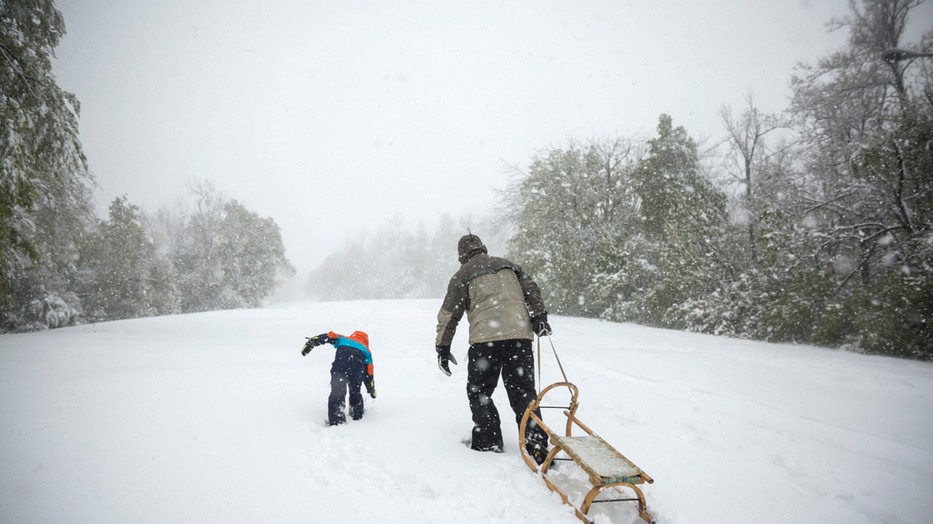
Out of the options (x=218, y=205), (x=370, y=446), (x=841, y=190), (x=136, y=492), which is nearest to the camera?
(x=136, y=492)

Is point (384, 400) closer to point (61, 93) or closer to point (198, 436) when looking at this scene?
point (198, 436)

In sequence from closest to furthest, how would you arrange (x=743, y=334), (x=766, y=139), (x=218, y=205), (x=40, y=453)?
1. (x=40, y=453)
2. (x=743, y=334)
3. (x=766, y=139)
4. (x=218, y=205)

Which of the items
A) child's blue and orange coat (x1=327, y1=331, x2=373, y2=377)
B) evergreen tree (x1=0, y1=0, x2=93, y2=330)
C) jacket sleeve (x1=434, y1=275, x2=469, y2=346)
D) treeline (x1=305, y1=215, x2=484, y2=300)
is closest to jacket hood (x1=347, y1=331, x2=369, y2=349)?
child's blue and orange coat (x1=327, y1=331, x2=373, y2=377)

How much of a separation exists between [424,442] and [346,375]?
51.8 inches

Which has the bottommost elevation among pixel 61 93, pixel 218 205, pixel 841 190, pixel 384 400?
pixel 384 400

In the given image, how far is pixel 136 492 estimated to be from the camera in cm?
284

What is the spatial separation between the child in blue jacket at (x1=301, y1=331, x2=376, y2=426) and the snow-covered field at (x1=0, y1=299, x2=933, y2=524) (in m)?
0.22

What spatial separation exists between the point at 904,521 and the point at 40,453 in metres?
6.95

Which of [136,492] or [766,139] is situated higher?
[766,139]

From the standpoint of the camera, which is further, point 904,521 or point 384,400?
point 384,400

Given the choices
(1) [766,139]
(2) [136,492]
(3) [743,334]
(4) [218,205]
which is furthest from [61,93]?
(4) [218,205]

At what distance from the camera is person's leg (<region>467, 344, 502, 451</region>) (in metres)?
3.55

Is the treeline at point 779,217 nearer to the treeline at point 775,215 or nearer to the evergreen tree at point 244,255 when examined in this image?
the treeline at point 775,215

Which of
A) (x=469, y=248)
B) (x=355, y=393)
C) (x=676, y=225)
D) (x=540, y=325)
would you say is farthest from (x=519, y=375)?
(x=676, y=225)
